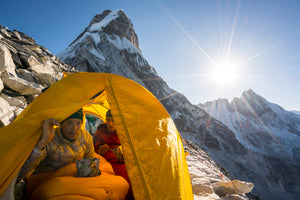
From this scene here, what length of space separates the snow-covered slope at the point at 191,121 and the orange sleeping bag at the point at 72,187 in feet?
69.4

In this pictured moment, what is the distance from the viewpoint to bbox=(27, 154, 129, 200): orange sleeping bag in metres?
1.25

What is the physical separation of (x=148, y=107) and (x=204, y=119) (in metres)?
31.1

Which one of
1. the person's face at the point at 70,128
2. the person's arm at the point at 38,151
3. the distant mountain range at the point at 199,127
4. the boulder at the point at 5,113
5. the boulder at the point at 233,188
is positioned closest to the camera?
the person's arm at the point at 38,151

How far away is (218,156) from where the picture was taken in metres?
25.5

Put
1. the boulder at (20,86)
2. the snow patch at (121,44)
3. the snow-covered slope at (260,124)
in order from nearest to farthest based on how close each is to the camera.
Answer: the boulder at (20,86) < the snow patch at (121,44) < the snow-covered slope at (260,124)

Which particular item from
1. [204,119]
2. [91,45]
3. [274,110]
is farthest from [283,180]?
[91,45]

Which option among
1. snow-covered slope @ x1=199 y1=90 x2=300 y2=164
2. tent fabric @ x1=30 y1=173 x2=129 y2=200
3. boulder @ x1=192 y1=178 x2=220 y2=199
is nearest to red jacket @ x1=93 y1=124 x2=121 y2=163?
tent fabric @ x1=30 y1=173 x2=129 y2=200

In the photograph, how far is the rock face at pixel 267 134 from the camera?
2916 cm

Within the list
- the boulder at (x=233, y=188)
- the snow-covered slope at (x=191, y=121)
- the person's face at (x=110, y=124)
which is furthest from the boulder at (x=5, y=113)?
the snow-covered slope at (x=191, y=121)

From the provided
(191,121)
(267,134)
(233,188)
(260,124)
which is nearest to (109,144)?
(233,188)

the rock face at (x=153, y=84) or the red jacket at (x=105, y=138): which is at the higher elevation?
the rock face at (x=153, y=84)

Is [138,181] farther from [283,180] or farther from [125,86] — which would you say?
[283,180]

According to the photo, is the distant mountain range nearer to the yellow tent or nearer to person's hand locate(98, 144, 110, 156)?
person's hand locate(98, 144, 110, 156)

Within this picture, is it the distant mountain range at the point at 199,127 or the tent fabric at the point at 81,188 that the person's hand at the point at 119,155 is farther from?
the distant mountain range at the point at 199,127
